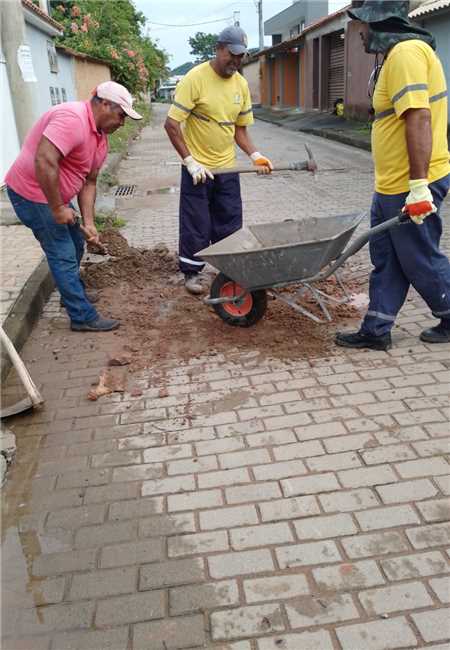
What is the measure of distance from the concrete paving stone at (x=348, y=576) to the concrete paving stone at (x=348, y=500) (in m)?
0.29

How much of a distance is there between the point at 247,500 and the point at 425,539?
73 cm

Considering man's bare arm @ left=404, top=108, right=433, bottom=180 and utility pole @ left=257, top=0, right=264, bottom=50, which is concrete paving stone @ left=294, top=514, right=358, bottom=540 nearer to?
man's bare arm @ left=404, top=108, right=433, bottom=180

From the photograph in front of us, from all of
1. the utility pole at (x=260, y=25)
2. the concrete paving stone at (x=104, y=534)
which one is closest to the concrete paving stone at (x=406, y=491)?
the concrete paving stone at (x=104, y=534)

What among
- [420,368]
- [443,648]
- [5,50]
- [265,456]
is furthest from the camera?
[5,50]

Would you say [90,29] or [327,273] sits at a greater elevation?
[90,29]

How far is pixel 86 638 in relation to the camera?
76.0 inches

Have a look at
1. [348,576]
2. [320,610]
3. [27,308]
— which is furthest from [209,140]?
[320,610]

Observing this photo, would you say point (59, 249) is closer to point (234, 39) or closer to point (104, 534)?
point (234, 39)

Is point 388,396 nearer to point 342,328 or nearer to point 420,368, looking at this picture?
point 420,368

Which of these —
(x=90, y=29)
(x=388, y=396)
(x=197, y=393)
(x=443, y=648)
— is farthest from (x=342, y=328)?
(x=90, y=29)

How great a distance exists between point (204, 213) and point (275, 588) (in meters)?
3.22

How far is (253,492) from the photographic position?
8.29ft

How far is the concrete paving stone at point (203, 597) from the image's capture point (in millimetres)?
2010

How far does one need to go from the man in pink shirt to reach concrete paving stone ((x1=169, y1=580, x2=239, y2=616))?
2460mm
